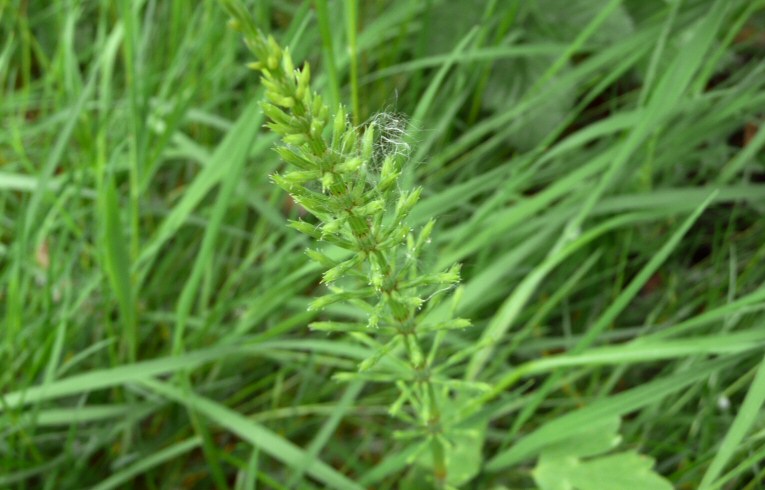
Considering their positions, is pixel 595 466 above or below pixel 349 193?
below

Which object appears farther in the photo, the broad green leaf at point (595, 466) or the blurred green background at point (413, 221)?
the blurred green background at point (413, 221)

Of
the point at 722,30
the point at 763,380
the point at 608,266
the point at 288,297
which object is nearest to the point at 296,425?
the point at 288,297

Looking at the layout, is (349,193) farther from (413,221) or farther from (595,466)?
(595,466)

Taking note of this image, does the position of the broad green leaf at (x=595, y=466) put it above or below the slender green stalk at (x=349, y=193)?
below

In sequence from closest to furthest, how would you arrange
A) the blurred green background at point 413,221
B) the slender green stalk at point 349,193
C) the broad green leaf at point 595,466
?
the slender green stalk at point 349,193, the broad green leaf at point 595,466, the blurred green background at point 413,221

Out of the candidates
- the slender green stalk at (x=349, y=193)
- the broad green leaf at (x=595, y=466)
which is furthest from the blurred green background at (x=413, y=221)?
the slender green stalk at (x=349, y=193)

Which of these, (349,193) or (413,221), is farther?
(413,221)

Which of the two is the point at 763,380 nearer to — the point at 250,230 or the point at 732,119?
the point at 732,119

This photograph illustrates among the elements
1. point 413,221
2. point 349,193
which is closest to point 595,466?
point 413,221

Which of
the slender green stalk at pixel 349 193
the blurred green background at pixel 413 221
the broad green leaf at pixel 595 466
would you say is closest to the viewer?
the slender green stalk at pixel 349 193

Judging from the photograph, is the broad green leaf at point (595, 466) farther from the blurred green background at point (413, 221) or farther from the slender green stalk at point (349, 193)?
the slender green stalk at point (349, 193)

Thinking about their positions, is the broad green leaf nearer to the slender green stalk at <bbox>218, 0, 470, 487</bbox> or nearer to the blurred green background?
the blurred green background

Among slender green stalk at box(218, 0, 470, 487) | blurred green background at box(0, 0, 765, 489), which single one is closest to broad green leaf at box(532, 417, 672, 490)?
blurred green background at box(0, 0, 765, 489)
